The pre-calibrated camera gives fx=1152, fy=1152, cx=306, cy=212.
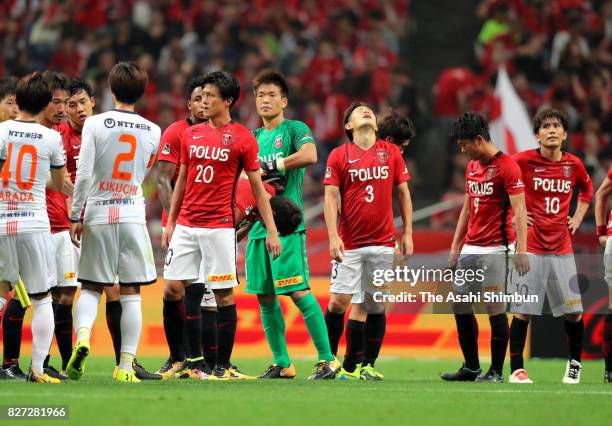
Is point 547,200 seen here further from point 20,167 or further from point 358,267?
point 20,167

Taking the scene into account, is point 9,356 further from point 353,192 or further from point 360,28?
point 360,28

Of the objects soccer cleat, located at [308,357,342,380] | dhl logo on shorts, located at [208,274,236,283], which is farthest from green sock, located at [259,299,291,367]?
dhl logo on shorts, located at [208,274,236,283]

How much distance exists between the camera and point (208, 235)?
8797 mm


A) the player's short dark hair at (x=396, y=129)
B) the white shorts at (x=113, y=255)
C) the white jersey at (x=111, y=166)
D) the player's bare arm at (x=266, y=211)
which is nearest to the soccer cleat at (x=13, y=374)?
the white shorts at (x=113, y=255)

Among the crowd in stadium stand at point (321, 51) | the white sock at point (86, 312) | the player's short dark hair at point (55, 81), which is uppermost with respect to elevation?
the crowd in stadium stand at point (321, 51)

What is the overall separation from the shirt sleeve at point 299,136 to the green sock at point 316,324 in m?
1.27

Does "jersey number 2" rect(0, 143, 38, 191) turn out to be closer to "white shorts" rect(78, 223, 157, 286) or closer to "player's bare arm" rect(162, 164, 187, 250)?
"white shorts" rect(78, 223, 157, 286)

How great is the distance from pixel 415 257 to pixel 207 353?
211 inches

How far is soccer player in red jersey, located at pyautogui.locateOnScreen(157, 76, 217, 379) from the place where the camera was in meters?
9.08

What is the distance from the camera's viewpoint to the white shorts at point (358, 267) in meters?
9.48

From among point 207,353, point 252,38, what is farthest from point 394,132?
point 252,38

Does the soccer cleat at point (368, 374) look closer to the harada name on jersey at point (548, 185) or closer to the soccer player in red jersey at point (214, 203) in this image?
the soccer player in red jersey at point (214, 203)

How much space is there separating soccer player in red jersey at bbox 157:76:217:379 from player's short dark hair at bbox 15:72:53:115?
57.0 inches

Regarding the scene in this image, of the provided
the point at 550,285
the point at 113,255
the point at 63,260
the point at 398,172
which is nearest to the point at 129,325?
the point at 113,255
